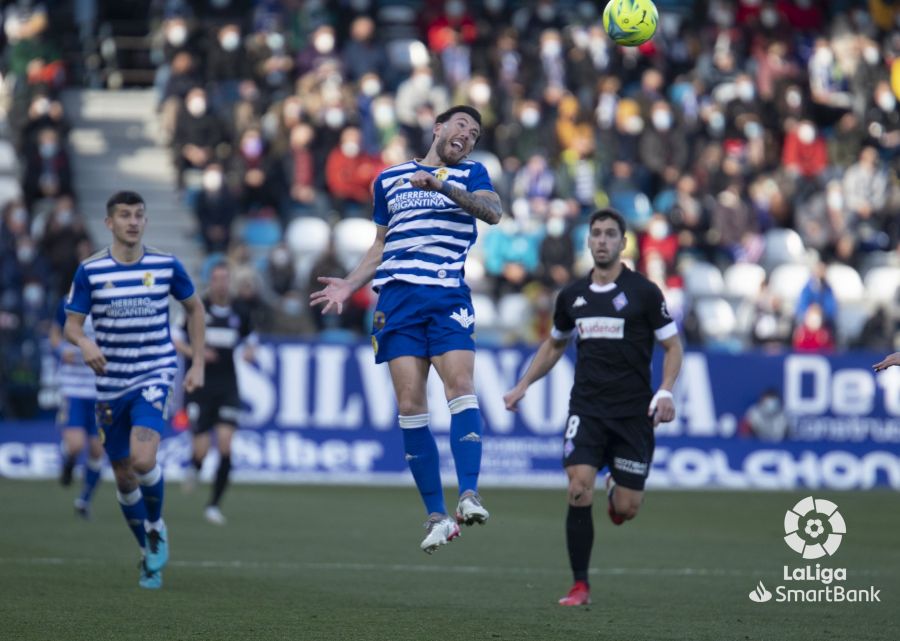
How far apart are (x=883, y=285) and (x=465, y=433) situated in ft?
61.1

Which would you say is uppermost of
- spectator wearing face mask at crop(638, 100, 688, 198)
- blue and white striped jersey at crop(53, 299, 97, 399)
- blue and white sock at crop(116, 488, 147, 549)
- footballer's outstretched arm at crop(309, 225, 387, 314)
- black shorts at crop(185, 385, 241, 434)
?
spectator wearing face mask at crop(638, 100, 688, 198)

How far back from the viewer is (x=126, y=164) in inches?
1113

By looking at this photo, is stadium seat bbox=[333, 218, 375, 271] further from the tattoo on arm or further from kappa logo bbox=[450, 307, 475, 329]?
the tattoo on arm

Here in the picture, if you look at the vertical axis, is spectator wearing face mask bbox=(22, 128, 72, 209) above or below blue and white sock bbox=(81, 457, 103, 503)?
above

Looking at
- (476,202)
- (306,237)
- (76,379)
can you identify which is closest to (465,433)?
(476,202)

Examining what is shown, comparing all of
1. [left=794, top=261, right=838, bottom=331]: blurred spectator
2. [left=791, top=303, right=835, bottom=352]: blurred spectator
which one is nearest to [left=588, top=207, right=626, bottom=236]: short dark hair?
[left=791, top=303, right=835, bottom=352]: blurred spectator

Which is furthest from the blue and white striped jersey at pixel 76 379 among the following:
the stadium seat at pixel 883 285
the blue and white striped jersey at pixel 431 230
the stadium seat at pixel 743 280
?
the stadium seat at pixel 883 285

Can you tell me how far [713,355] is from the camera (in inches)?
915

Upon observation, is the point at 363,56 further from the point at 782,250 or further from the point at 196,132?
the point at 782,250

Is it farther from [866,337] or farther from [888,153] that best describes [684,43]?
[866,337]

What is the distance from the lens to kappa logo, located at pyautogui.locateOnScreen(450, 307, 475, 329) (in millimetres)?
10023

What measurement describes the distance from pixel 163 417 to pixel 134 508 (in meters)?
0.78

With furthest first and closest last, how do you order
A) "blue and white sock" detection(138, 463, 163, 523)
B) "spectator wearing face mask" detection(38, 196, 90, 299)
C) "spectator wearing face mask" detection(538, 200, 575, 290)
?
1. "spectator wearing face mask" detection(538, 200, 575, 290)
2. "spectator wearing face mask" detection(38, 196, 90, 299)
3. "blue and white sock" detection(138, 463, 163, 523)

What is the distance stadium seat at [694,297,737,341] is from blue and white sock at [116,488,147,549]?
1510 cm
